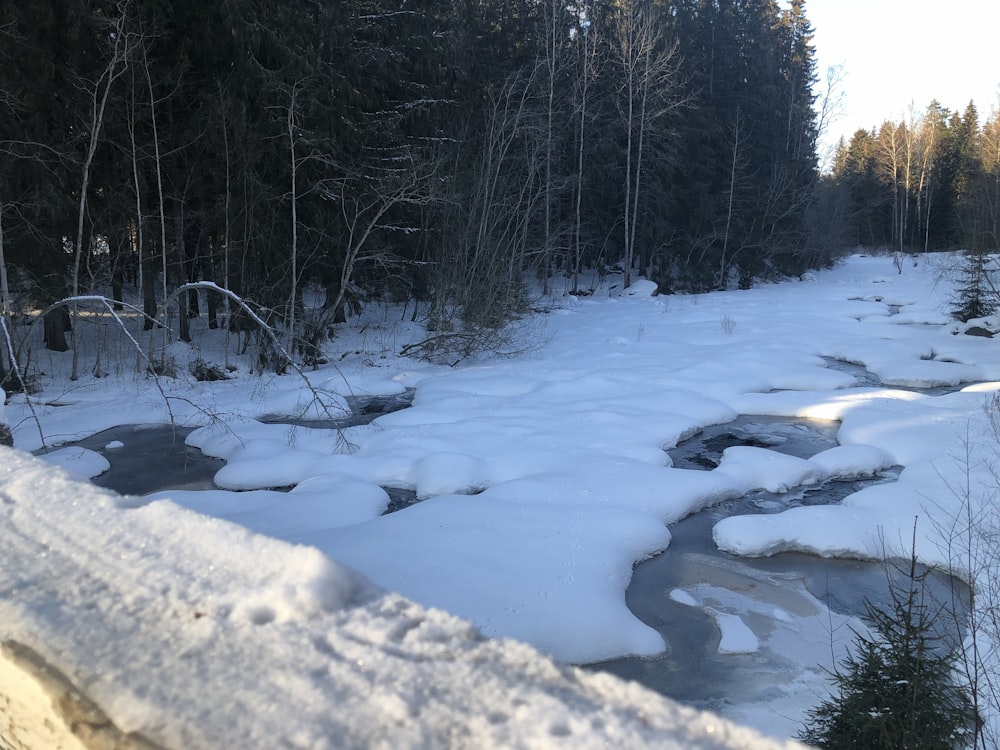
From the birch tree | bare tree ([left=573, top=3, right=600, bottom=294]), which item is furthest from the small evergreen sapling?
bare tree ([left=573, top=3, right=600, bottom=294])

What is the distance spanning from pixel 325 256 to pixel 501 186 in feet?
18.9

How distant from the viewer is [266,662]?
1.83 m

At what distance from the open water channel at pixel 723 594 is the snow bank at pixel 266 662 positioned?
3027 mm

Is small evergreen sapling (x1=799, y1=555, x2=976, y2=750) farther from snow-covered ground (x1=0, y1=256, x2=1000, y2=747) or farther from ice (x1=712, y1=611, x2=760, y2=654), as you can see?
ice (x1=712, y1=611, x2=760, y2=654)

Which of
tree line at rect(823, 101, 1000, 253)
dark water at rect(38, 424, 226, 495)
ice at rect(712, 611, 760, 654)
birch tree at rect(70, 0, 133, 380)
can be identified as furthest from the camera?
tree line at rect(823, 101, 1000, 253)

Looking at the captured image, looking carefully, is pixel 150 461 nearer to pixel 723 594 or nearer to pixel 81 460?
pixel 81 460

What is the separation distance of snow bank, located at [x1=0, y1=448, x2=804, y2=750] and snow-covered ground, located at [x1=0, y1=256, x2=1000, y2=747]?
0.02 meters

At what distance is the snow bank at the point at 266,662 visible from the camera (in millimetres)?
1576

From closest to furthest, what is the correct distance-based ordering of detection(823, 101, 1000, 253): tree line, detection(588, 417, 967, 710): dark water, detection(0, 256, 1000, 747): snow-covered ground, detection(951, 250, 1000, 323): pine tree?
detection(0, 256, 1000, 747): snow-covered ground → detection(588, 417, 967, 710): dark water → detection(951, 250, 1000, 323): pine tree → detection(823, 101, 1000, 253): tree line

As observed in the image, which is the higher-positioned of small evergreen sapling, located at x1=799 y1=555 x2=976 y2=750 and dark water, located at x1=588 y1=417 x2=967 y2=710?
small evergreen sapling, located at x1=799 y1=555 x2=976 y2=750

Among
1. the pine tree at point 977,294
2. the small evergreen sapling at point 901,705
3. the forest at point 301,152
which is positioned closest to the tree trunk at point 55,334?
the forest at point 301,152

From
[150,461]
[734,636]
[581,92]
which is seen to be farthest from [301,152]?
[581,92]

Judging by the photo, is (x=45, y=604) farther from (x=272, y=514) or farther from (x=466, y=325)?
(x=466, y=325)

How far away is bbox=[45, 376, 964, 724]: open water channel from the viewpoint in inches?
187
